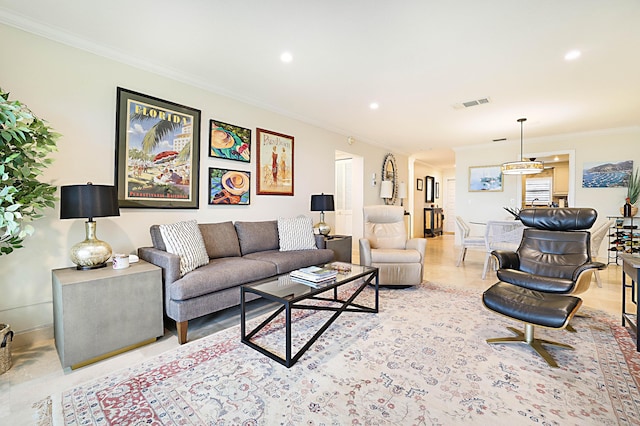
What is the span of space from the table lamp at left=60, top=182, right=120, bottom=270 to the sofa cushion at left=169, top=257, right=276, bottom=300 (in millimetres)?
596

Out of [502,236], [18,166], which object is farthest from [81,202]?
[502,236]

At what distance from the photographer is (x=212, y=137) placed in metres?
3.56

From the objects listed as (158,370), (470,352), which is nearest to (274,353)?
(158,370)

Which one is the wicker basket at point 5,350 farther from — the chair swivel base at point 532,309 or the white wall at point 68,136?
the chair swivel base at point 532,309

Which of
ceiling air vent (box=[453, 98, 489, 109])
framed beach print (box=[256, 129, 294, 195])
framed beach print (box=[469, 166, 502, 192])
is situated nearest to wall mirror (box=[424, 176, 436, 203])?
framed beach print (box=[469, 166, 502, 192])

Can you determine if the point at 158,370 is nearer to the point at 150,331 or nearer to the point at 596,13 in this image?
the point at 150,331

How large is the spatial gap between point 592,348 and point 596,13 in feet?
8.11

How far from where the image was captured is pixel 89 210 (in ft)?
7.02

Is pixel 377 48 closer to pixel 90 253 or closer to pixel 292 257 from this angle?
pixel 292 257

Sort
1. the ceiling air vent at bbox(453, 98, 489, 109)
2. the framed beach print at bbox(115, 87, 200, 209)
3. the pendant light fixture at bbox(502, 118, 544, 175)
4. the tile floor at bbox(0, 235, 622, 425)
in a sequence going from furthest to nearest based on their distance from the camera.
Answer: the pendant light fixture at bbox(502, 118, 544, 175), the ceiling air vent at bbox(453, 98, 489, 109), the framed beach print at bbox(115, 87, 200, 209), the tile floor at bbox(0, 235, 622, 425)

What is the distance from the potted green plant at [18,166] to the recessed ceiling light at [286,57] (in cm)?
193

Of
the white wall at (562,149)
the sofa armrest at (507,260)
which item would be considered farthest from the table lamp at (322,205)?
the white wall at (562,149)

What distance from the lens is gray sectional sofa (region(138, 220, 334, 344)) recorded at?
2.33 meters

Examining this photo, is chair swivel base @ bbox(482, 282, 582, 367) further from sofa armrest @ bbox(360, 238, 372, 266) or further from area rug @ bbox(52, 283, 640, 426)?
sofa armrest @ bbox(360, 238, 372, 266)
